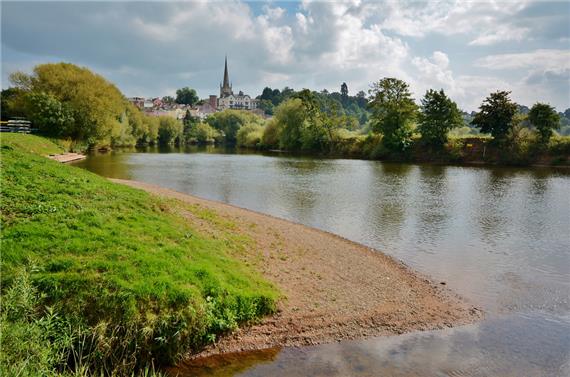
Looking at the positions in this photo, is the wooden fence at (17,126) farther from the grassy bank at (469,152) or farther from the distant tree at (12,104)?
the grassy bank at (469,152)

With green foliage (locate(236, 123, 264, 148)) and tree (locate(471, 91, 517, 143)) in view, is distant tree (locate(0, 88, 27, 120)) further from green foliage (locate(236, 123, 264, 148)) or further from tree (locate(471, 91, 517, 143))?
tree (locate(471, 91, 517, 143))

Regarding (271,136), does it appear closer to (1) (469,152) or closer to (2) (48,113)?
(1) (469,152)

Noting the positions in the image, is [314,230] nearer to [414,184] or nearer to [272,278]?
[272,278]

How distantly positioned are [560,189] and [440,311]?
3091 centimetres

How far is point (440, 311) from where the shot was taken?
11.6 meters

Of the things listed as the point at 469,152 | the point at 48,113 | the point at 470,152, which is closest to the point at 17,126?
the point at 48,113

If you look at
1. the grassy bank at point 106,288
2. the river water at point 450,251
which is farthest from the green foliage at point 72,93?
the grassy bank at point 106,288

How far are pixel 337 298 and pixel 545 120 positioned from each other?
2433 inches

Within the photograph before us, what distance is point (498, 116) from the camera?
6325cm

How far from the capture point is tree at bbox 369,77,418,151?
2864 inches

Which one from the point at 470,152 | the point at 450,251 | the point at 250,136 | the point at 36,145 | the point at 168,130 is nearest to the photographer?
the point at 450,251

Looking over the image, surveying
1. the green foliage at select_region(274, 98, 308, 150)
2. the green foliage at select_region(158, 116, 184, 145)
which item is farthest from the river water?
the green foliage at select_region(158, 116, 184, 145)

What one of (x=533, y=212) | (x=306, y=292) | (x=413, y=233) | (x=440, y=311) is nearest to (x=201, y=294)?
(x=306, y=292)

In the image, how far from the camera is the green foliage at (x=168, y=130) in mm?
129875
